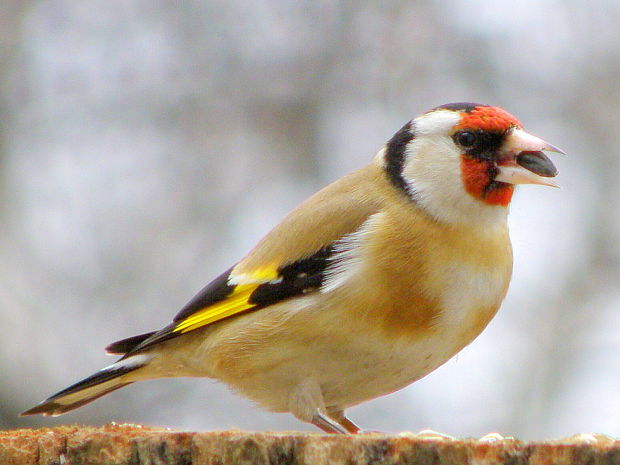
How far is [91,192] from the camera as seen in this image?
814 cm

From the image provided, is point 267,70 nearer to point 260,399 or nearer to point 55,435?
point 260,399

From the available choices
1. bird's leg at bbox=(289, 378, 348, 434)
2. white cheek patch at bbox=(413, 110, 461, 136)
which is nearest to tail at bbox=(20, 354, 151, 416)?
bird's leg at bbox=(289, 378, 348, 434)

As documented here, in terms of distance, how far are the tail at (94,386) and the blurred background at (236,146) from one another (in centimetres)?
343

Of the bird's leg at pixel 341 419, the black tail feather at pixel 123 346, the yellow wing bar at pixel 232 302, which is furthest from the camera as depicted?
the black tail feather at pixel 123 346

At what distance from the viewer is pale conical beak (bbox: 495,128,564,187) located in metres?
3.80

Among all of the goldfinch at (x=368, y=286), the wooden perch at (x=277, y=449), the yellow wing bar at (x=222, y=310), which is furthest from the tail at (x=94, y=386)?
the wooden perch at (x=277, y=449)

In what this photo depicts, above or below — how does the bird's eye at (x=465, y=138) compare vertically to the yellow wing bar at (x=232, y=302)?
above

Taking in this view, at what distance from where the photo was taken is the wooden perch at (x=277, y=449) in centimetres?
246

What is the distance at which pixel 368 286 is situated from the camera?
144 inches

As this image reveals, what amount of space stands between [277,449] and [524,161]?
1.73 m

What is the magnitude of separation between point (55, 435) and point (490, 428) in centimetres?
528

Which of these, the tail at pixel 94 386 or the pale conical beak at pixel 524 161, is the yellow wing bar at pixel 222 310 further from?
the pale conical beak at pixel 524 161

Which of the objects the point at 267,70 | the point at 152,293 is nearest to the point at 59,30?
the point at 267,70

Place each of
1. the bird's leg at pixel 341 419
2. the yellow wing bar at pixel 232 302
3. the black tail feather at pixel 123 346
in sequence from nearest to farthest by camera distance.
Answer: the yellow wing bar at pixel 232 302
the bird's leg at pixel 341 419
the black tail feather at pixel 123 346
